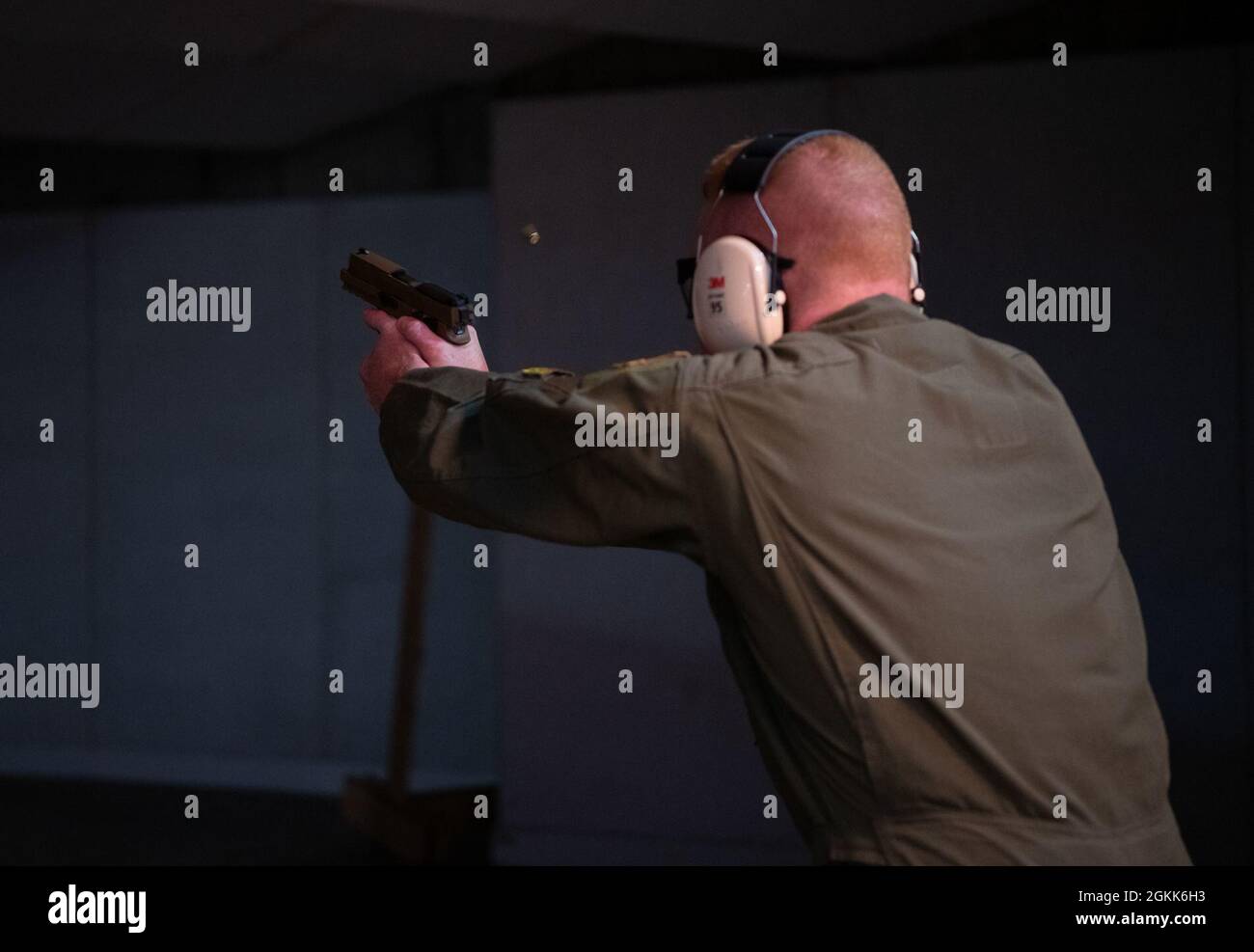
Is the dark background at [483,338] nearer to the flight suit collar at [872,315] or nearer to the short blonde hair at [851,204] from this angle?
the short blonde hair at [851,204]

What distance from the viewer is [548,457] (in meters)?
1.33

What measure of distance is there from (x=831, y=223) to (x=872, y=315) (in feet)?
0.42

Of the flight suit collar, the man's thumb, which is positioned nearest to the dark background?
the man's thumb

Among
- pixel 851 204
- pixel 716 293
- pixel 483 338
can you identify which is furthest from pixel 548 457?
pixel 483 338

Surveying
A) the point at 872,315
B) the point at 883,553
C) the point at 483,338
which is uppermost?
the point at 483,338

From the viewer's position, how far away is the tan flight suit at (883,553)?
1.27 m

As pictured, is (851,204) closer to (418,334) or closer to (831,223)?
(831,223)

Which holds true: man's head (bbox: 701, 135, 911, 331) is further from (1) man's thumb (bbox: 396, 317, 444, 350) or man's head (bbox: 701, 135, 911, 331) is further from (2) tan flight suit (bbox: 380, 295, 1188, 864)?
(1) man's thumb (bbox: 396, 317, 444, 350)

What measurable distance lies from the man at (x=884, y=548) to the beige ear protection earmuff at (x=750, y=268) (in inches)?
3.6

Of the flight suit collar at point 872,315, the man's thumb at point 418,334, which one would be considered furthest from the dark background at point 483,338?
the flight suit collar at point 872,315

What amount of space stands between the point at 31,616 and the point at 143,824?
4.70ft

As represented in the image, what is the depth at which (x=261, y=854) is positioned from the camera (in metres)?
4.70
